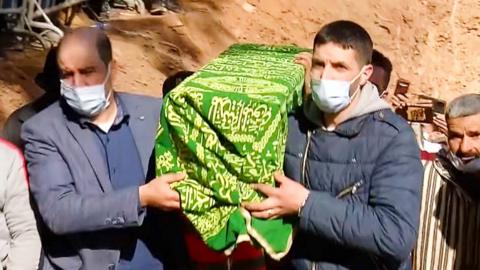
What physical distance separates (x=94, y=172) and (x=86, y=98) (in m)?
0.27

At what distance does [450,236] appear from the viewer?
4512 mm

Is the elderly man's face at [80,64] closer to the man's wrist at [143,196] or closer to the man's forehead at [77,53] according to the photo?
the man's forehead at [77,53]

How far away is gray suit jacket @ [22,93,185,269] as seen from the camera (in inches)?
143

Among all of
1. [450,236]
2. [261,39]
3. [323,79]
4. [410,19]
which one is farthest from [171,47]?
[323,79]

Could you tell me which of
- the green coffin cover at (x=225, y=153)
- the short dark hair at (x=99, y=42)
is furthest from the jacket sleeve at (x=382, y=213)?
the short dark hair at (x=99, y=42)

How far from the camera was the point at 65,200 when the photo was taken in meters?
3.66

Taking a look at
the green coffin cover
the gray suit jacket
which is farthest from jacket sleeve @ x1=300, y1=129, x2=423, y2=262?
the gray suit jacket

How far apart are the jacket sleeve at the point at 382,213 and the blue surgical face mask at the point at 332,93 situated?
22cm

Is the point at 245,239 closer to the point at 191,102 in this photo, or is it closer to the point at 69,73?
the point at 191,102

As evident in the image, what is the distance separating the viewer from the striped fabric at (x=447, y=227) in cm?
443

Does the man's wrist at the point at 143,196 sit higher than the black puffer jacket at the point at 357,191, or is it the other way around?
the black puffer jacket at the point at 357,191

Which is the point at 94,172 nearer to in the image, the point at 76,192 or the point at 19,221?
the point at 76,192

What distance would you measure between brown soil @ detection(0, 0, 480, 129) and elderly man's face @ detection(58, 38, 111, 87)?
494 cm

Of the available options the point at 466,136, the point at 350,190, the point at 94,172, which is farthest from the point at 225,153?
the point at 466,136
